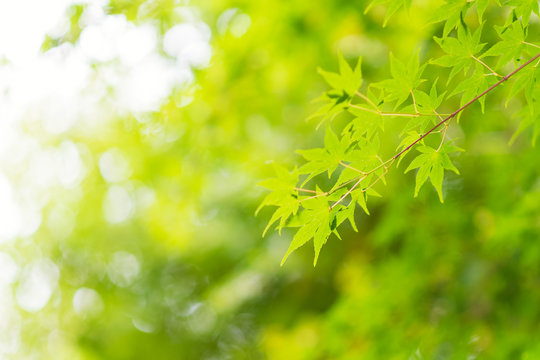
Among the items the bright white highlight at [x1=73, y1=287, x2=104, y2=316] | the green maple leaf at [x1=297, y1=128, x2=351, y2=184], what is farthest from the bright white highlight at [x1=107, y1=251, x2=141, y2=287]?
the green maple leaf at [x1=297, y1=128, x2=351, y2=184]

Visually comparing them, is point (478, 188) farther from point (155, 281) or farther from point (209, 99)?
point (155, 281)

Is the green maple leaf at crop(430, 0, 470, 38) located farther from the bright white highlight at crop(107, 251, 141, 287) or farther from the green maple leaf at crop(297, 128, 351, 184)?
the bright white highlight at crop(107, 251, 141, 287)

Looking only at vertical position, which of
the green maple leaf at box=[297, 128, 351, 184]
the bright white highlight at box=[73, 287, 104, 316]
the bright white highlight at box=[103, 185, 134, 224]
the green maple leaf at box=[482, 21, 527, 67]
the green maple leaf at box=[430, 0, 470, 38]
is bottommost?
the bright white highlight at box=[73, 287, 104, 316]

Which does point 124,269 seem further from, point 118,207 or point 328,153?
point 328,153

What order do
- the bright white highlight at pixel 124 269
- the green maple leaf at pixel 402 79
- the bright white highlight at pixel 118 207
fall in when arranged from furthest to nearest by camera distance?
the bright white highlight at pixel 124 269
the bright white highlight at pixel 118 207
the green maple leaf at pixel 402 79

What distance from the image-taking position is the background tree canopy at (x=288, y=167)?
1404 mm

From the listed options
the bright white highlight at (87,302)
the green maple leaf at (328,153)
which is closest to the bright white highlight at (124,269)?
the bright white highlight at (87,302)

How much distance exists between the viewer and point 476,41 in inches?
23.1

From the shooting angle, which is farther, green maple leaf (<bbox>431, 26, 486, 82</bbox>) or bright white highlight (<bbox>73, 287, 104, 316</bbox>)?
bright white highlight (<bbox>73, 287, 104, 316</bbox>)

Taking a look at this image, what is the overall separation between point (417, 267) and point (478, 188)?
0.56 meters

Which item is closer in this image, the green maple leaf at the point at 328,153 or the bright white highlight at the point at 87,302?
the green maple leaf at the point at 328,153

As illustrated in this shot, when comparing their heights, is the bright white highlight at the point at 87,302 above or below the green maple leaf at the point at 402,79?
below

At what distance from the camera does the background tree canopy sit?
55.3 inches

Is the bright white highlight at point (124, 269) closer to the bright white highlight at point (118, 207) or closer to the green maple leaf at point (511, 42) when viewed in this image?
the bright white highlight at point (118, 207)
